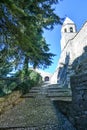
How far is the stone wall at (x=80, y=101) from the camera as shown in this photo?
801 cm

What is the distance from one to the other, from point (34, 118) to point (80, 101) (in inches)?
77.0

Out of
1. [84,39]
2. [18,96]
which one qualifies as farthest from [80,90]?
Answer: [84,39]

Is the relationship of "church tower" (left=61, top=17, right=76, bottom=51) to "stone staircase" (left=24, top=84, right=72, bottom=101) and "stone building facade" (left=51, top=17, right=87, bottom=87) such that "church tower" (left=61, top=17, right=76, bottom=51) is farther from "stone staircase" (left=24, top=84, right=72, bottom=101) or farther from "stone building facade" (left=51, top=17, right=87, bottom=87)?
"stone staircase" (left=24, top=84, right=72, bottom=101)

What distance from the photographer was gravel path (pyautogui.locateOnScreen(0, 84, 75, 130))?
8.09 m

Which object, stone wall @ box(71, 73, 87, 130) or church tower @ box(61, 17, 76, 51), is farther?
church tower @ box(61, 17, 76, 51)

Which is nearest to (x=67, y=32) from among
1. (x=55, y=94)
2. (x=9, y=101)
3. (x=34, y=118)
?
(x=55, y=94)

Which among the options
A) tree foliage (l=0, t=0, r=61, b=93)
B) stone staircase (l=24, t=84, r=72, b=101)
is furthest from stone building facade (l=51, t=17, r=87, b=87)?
tree foliage (l=0, t=0, r=61, b=93)

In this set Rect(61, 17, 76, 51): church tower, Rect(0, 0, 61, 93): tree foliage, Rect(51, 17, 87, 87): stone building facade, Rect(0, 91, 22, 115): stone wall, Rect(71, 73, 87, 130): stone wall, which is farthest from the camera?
Rect(61, 17, 76, 51): church tower

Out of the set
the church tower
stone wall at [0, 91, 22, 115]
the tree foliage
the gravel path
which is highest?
the church tower

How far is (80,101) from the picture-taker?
8234mm

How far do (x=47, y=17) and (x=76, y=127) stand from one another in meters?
4.62

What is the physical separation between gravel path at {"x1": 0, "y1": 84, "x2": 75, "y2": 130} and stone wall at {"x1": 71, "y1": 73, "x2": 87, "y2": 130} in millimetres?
392

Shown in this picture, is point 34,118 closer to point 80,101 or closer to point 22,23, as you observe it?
point 80,101

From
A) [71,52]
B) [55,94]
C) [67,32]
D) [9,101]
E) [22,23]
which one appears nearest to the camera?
[22,23]
